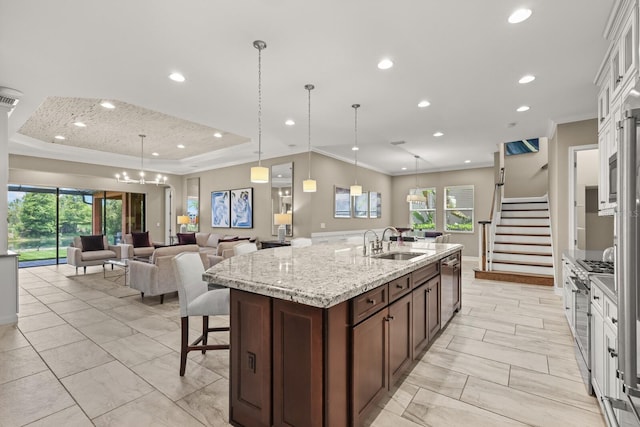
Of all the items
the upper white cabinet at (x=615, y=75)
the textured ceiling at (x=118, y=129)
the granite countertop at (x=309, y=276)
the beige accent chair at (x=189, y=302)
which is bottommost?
the beige accent chair at (x=189, y=302)

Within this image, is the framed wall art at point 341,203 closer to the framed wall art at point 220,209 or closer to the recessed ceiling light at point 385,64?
the framed wall art at point 220,209

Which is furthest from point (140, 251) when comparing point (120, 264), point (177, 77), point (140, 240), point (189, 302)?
point (189, 302)

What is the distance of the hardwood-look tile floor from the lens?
198 centimetres

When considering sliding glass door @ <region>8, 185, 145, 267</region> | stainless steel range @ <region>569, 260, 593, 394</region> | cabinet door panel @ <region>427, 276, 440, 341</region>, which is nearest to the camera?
stainless steel range @ <region>569, 260, 593, 394</region>

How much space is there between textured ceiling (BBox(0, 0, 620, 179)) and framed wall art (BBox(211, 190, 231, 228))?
3.57m

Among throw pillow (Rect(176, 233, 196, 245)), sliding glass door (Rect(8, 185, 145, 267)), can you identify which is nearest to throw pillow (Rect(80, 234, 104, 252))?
sliding glass door (Rect(8, 185, 145, 267))

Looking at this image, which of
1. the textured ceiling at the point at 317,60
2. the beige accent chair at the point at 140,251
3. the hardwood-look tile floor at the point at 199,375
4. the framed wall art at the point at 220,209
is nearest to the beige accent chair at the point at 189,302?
the hardwood-look tile floor at the point at 199,375

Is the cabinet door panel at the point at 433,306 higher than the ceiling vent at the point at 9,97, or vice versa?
the ceiling vent at the point at 9,97

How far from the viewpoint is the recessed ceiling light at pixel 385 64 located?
3.07 metres

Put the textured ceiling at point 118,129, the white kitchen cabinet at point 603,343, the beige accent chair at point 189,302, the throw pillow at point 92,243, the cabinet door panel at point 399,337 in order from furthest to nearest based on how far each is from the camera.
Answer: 1. the throw pillow at point 92,243
2. the textured ceiling at point 118,129
3. the beige accent chair at point 189,302
4. the cabinet door panel at point 399,337
5. the white kitchen cabinet at point 603,343

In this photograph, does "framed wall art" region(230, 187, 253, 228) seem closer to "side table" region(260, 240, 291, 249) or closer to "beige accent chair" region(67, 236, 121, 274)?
"side table" region(260, 240, 291, 249)

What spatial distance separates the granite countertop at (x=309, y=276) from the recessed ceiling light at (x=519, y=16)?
6.78 ft

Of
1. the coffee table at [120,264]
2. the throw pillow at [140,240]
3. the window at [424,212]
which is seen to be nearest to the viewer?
the coffee table at [120,264]

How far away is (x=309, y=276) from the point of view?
187 cm
